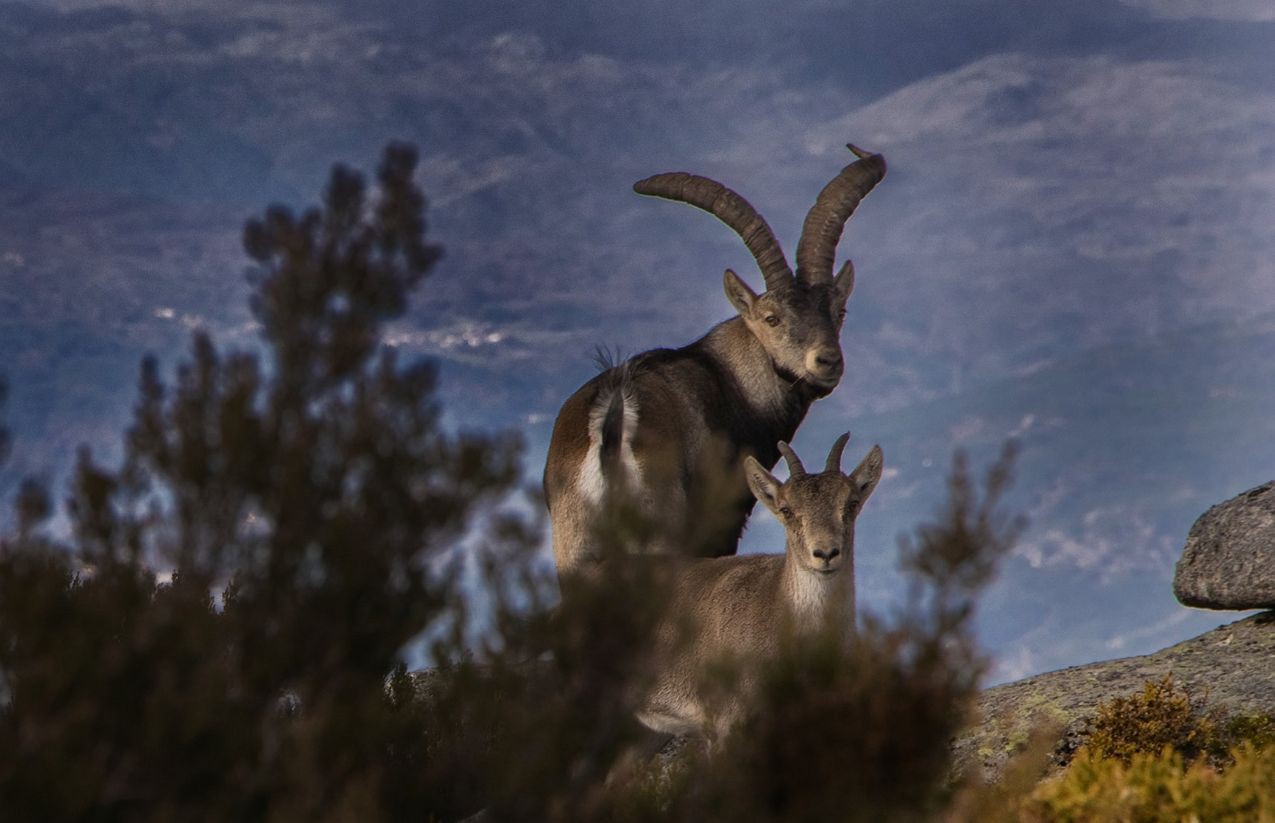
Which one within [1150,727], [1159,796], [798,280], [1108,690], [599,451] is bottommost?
[1108,690]

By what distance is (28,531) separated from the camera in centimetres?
542

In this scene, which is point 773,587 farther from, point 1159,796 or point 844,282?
point 844,282

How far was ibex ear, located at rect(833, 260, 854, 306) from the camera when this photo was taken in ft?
40.4

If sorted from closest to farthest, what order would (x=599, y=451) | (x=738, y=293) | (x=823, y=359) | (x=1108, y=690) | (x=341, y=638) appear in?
(x=341, y=638) < (x=1108, y=690) < (x=599, y=451) < (x=823, y=359) < (x=738, y=293)

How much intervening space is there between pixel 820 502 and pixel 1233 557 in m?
4.97

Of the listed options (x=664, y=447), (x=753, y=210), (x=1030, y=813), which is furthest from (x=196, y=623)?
(x=753, y=210)

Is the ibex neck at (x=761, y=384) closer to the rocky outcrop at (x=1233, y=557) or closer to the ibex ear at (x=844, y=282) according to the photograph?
the ibex ear at (x=844, y=282)

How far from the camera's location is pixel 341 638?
5117 mm

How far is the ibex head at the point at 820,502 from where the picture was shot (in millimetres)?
8086

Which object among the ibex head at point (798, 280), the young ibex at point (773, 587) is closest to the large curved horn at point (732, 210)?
the ibex head at point (798, 280)

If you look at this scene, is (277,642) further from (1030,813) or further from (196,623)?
(1030,813)

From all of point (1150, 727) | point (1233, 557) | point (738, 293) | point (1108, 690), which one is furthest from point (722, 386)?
point (1150, 727)

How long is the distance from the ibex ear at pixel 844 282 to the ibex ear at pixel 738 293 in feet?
2.68

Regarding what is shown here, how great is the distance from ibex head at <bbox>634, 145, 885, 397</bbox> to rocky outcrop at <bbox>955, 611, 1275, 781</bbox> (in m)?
3.15
